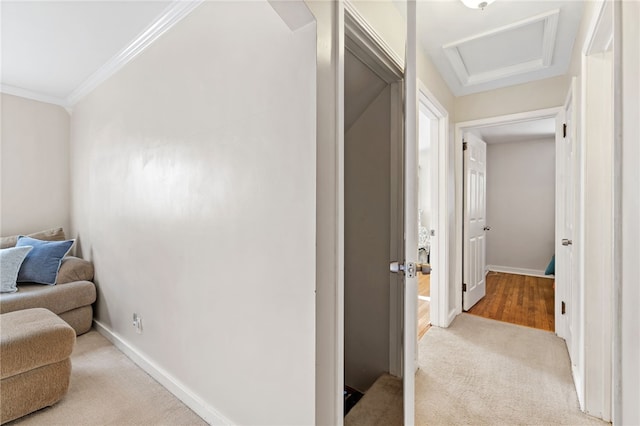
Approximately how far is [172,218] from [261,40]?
112 cm

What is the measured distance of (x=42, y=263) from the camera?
2537 mm

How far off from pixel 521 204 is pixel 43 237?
22.4ft

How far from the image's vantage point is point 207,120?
A: 1540 mm

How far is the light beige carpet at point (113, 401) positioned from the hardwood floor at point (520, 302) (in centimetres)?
297

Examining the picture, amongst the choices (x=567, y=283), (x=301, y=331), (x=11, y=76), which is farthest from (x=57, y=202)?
(x=567, y=283)

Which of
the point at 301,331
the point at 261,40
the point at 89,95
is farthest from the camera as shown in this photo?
the point at 89,95

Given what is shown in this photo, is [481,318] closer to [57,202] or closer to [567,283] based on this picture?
[567,283]

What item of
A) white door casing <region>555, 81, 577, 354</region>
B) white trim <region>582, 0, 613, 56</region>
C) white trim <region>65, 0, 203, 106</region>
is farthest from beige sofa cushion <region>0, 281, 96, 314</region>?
white door casing <region>555, 81, 577, 354</region>

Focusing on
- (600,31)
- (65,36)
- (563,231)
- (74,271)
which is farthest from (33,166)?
(563,231)

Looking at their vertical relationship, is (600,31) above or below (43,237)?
above

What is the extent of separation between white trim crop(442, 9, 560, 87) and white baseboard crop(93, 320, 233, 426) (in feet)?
9.50

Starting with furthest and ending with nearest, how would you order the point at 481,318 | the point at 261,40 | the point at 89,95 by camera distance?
the point at 481,318 < the point at 89,95 < the point at 261,40

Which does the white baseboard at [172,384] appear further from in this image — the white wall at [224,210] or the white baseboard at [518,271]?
the white baseboard at [518,271]

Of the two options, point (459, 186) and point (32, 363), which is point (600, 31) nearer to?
point (459, 186)
